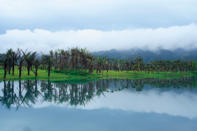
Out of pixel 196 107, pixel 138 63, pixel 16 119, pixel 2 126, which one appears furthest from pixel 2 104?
pixel 138 63

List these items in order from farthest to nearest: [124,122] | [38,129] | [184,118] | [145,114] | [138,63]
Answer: [138,63] → [145,114] → [184,118] → [124,122] → [38,129]

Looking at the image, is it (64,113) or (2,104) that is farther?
(2,104)

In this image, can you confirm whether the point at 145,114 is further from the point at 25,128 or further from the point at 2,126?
the point at 2,126

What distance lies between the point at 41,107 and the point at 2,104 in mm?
6366

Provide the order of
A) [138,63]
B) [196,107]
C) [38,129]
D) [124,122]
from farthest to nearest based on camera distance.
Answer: [138,63], [196,107], [124,122], [38,129]

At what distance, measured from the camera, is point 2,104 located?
31.4 m

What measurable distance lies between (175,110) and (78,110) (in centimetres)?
1282

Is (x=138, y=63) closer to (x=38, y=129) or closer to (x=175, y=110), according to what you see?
(x=175, y=110)

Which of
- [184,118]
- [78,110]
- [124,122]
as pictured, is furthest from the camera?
[78,110]

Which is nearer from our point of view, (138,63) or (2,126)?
(2,126)

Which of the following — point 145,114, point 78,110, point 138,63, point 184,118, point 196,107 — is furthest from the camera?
point 138,63

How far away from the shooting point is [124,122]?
72.0 feet

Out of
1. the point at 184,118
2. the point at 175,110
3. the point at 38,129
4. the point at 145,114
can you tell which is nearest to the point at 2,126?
the point at 38,129

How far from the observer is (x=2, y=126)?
20156mm
